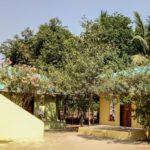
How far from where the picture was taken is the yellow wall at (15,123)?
17828 mm

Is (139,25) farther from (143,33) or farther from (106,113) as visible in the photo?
(106,113)

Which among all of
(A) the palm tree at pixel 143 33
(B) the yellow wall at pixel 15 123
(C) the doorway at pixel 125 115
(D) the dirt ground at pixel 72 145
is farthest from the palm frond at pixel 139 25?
(B) the yellow wall at pixel 15 123

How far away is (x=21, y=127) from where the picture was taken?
18.6 meters

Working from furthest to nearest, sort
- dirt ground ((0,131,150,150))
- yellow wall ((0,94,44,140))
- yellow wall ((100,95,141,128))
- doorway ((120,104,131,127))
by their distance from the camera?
yellow wall ((100,95,141,128)), doorway ((120,104,131,127)), yellow wall ((0,94,44,140)), dirt ground ((0,131,150,150))

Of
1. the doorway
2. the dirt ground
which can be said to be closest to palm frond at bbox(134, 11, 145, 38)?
the doorway

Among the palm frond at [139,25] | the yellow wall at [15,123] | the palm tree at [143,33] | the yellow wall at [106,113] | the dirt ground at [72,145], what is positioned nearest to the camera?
the dirt ground at [72,145]

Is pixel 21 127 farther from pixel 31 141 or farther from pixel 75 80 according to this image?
pixel 75 80

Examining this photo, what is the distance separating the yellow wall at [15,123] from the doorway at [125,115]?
7.76 metres

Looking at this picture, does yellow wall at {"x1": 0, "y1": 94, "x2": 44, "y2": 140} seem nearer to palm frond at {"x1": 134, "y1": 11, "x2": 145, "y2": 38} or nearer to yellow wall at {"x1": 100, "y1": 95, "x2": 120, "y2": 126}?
yellow wall at {"x1": 100, "y1": 95, "x2": 120, "y2": 126}

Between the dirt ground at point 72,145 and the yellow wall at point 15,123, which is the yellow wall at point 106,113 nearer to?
the dirt ground at point 72,145

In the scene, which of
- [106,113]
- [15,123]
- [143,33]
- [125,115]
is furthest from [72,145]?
[143,33]

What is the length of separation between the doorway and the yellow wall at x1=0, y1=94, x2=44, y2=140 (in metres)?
7.76

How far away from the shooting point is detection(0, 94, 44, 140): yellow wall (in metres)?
17.8

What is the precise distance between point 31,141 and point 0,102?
8.15 feet
